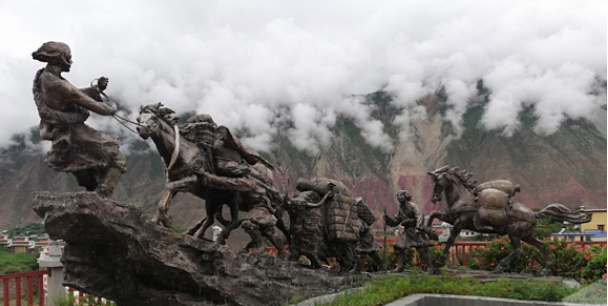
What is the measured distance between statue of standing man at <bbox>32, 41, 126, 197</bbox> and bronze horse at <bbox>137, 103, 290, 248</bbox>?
479 mm

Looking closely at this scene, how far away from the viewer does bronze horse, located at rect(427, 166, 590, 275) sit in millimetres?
8016

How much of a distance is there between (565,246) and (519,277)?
207 centimetres

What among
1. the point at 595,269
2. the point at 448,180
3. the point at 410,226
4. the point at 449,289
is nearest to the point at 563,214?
the point at 595,269

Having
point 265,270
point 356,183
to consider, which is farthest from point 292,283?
point 356,183

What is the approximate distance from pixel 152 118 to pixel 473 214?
5.54 meters

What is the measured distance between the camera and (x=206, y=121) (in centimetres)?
633

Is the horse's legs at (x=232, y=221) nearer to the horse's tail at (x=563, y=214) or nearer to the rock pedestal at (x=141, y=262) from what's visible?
the rock pedestal at (x=141, y=262)

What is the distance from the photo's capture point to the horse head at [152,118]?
529cm

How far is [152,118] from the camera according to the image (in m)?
5.43

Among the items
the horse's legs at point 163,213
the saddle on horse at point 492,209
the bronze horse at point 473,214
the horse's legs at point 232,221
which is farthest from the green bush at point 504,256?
the horse's legs at point 163,213

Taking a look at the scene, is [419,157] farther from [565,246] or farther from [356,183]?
[565,246]

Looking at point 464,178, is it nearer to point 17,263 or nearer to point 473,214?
point 473,214

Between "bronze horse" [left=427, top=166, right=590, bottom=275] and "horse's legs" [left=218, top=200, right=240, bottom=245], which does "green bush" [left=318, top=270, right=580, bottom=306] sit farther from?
"horse's legs" [left=218, top=200, right=240, bottom=245]

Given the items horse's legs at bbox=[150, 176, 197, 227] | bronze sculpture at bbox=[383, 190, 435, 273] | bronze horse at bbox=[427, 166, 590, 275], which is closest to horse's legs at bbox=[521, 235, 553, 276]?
bronze horse at bbox=[427, 166, 590, 275]
